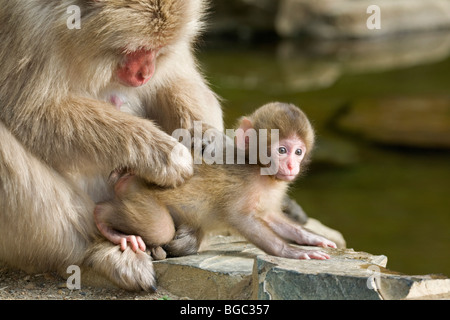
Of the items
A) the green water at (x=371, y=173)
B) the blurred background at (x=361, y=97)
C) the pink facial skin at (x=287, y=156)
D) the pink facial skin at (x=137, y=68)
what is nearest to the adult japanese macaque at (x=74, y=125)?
the pink facial skin at (x=137, y=68)

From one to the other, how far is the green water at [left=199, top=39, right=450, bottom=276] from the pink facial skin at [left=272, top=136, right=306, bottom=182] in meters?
1.12

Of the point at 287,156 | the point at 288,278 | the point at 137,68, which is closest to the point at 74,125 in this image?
the point at 137,68

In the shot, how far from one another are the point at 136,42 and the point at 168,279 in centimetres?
130

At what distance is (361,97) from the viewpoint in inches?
577

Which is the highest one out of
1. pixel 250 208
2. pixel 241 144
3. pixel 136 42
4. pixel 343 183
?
pixel 136 42

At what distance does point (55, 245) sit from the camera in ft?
14.8

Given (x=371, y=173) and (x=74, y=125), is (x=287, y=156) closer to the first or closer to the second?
(x=74, y=125)

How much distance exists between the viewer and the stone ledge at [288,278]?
392cm

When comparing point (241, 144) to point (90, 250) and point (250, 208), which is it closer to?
point (250, 208)

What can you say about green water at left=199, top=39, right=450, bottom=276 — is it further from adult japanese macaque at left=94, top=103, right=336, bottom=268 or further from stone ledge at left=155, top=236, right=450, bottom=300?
stone ledge at left=155, top=236, right=450, bottom=300

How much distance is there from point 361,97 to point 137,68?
10.6m

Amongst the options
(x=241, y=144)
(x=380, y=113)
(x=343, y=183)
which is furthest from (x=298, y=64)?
(x=241, y=144)

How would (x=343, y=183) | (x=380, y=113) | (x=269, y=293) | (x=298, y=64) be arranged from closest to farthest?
(x=269, y=293) < (x=343, y=183) < (x=380, y=113) < (x=298, y=64)

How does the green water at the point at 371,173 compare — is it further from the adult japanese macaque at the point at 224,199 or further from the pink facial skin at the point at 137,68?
the pink facial skin at the point at 137,68
